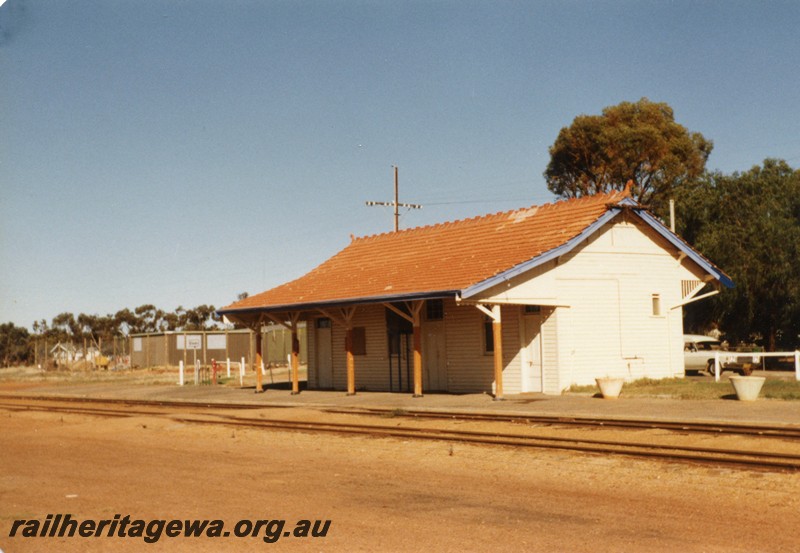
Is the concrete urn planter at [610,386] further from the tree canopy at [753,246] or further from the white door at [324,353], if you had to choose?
the tree canopy at [753,246]

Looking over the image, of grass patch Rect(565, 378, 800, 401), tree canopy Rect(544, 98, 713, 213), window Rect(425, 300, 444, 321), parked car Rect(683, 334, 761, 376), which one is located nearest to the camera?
grass patch Rect(565, 378, 800, 401)

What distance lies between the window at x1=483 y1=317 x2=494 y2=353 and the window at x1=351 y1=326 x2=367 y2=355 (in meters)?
5.07

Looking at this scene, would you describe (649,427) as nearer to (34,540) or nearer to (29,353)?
(34,540)

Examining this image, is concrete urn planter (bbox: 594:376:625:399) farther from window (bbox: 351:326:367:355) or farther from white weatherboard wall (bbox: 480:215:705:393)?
window (bbox: 351:326:367:355)

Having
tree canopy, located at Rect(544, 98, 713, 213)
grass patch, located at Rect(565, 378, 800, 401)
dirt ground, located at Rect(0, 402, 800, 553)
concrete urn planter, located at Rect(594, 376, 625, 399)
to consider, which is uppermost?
tree canopy, located at Rect(544, 98, 713, 213)

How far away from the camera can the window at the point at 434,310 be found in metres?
26.5

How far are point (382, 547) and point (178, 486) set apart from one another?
4.26m

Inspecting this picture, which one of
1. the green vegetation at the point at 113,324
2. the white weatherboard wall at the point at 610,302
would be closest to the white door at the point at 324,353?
the white weatherboard wall at the point at 610,302

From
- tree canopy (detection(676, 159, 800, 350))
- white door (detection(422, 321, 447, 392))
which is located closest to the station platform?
white door (detection(422, 321, 447, 392))

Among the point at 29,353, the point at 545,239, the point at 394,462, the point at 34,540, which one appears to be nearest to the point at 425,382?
the point at 545,239

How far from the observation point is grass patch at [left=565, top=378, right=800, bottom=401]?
21.1m

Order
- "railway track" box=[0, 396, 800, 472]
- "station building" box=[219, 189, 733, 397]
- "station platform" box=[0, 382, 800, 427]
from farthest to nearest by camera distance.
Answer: "station building" box=[219, 189, 733, 397]
"station platform" box=[0, 382, 800, 427]
"railway track" box=[0, 396, 800, 472]

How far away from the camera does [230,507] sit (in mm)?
9438

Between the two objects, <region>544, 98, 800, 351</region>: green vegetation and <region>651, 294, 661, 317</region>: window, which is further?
<region>544, 98, 800, 351</region>: green vegetation
